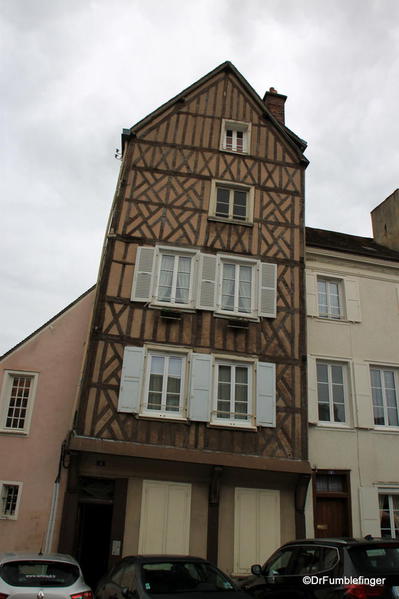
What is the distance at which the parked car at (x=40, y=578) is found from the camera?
19.5 feet

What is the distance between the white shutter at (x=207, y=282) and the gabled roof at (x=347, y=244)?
283cm

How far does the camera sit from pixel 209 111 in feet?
45.8

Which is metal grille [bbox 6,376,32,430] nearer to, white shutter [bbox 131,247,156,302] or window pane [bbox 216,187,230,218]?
white shutter [bbox 131,247,156,302]

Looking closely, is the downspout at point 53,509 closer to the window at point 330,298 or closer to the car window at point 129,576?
the car window at point 129,576

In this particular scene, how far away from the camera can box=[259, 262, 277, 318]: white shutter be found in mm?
11898

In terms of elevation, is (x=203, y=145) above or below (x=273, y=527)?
above

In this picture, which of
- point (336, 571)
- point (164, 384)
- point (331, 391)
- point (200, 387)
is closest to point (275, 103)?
point (331, 391)

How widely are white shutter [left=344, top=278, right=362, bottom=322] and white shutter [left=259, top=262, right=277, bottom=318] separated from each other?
A: 2.12 metres

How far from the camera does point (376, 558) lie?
5535 millimetres

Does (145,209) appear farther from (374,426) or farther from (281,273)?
(374,426)

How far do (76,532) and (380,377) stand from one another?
7.91 metres

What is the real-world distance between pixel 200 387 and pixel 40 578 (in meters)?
5.35

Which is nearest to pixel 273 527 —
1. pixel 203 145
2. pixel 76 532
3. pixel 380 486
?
pixel 380 486

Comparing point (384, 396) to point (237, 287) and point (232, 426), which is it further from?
point (237, 287)
